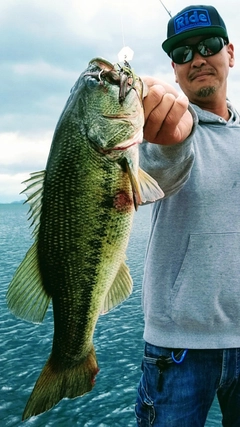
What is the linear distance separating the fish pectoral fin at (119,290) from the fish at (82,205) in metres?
0.08

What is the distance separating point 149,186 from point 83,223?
1.42 feet

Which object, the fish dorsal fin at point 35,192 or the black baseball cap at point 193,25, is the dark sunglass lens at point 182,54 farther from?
the fish dorsal fin at point 35,192

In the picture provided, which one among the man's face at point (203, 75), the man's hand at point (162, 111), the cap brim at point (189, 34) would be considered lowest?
the man's hand at point (162, 111)

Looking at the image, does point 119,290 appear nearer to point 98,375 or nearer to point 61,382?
point 61,382

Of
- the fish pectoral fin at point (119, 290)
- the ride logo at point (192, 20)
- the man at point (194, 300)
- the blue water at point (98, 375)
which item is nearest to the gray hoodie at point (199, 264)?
the man at point (194, 300)

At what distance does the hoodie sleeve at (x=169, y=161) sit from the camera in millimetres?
2658

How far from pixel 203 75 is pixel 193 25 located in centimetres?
44

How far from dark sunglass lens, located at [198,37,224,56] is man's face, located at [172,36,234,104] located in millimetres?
37

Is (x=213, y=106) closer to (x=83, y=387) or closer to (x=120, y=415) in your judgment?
(x=83, y=387)

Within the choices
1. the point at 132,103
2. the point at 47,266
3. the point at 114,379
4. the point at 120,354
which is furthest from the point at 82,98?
the point at 120,354

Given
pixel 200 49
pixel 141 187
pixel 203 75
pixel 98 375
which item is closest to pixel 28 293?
pixel 141 187

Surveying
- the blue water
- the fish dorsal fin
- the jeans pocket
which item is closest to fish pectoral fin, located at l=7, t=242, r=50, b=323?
the fish dorsal fin

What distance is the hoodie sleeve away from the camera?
266 cm

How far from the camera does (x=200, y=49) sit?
3.76 m
